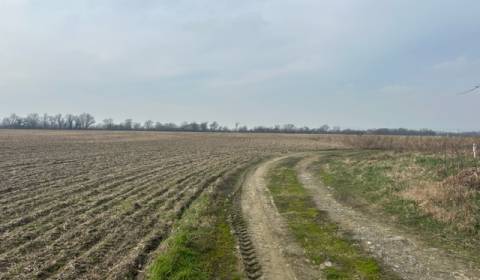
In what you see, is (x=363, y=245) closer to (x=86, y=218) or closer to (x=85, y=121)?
(x=86, y=218)

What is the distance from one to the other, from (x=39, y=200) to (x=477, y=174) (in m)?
15.7

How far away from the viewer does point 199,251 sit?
8.59 m

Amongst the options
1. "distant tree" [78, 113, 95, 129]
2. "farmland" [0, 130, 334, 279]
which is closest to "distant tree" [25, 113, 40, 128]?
"distant tree" [78, 113, 95, 129]

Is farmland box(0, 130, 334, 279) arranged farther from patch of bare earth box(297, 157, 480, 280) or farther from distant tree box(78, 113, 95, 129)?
distant tree box(78, 113, 95, 129)

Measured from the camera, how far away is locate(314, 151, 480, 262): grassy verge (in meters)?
9.75

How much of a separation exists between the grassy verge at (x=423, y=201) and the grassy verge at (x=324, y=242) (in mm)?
1877

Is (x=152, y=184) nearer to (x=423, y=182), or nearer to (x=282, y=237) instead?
(x=282, y=237)

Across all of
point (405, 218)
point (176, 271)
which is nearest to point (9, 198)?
point (176, 271)

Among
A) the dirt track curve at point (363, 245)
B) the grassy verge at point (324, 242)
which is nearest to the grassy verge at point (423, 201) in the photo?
the dirt track curve at point (363, 245)

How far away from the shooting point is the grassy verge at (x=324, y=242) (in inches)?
290

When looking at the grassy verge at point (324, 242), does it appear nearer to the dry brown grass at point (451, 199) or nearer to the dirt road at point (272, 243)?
the dirt road at point (272, 243)

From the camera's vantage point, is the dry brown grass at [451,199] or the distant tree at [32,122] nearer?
the dry brown grass at [451,199]

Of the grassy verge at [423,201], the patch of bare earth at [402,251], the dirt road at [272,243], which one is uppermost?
the grassy verge at [423,201]

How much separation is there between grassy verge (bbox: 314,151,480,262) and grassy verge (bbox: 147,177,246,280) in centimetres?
489
